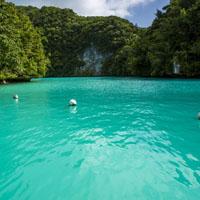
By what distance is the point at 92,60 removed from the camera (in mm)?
99375

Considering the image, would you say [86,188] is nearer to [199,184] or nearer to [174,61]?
[199,184]

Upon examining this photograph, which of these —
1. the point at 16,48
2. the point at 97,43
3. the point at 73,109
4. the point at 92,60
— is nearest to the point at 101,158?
the point at 73,109

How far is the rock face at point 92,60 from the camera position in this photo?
319 feet

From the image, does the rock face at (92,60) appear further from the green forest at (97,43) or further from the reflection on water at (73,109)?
→ the reflection on water at (73,109)

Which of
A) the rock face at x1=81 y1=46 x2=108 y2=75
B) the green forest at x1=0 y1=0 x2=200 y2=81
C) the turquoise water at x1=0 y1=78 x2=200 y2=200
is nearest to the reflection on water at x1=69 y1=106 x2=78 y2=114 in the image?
the turquoise water at x1=0 y1=78 x2=200 y2=200

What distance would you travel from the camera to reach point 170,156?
6.09 meters

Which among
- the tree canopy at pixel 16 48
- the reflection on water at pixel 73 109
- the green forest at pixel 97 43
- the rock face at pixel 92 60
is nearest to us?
the reflection on water at pixel 73 109

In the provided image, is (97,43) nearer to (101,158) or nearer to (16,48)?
(16,48)

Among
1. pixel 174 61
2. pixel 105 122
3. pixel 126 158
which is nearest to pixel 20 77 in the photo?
pixel 174 61

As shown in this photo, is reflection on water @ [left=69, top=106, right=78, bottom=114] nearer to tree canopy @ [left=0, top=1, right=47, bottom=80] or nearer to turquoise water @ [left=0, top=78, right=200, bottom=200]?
turquoise water @ [left=0, top=78, right=200, bottom=200]

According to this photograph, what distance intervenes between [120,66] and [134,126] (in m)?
71.3

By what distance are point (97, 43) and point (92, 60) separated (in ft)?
23.1

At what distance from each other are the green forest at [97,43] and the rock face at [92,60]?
0.42 meters

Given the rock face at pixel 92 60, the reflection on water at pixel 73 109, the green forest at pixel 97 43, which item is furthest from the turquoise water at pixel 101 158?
the rock face at pixel 92 60
